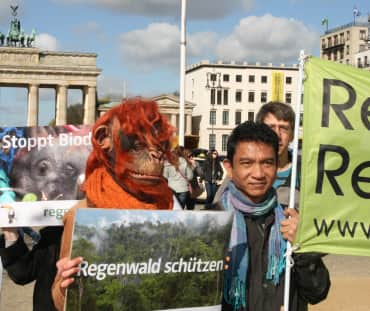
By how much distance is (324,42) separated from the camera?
12419 cm

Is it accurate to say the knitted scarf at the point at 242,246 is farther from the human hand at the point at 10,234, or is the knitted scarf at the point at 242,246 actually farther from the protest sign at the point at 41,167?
the protest sign at the point at 41,167

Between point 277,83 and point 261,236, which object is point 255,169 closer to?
point 261,236

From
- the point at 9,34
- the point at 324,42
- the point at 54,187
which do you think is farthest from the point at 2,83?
the point at 54,187

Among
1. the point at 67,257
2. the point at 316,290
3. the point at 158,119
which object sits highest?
the point at 158,119

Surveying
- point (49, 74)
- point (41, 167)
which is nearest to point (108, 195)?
point (41, 167)

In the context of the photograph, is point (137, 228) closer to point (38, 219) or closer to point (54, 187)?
point (38, 219)

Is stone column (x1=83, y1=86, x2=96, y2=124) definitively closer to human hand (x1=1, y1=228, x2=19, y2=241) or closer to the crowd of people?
human hand (x1=1, y1=228, x2=19, y2=241)

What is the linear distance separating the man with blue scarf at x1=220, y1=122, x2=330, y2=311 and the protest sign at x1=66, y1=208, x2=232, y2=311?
1.68ft

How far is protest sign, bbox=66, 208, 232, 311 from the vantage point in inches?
91.2

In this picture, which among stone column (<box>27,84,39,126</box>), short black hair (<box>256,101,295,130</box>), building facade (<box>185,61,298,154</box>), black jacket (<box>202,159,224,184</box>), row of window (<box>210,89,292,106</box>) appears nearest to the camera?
short black hair (<box>256,101,295,130</box>)

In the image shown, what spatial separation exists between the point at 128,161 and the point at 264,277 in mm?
870

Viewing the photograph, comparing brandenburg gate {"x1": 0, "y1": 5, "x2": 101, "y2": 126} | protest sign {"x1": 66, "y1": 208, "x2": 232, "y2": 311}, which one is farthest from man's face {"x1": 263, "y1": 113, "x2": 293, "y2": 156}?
brandenburg gate {"x1": 0, "y1": 5, "x2": 101, "y2": 126}

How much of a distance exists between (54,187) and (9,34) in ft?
283

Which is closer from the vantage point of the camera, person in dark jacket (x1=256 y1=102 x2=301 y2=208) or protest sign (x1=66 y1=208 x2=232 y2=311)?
protest sign (x1=66 y1=208 x2=232 y2=311)
